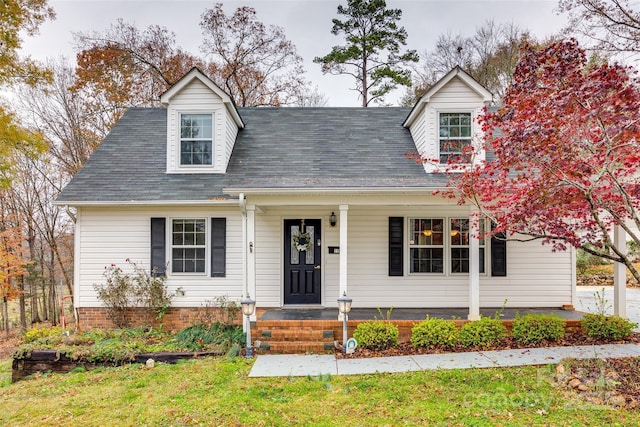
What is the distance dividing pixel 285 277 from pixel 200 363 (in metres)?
2.92

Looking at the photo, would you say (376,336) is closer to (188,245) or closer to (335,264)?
(335,264)

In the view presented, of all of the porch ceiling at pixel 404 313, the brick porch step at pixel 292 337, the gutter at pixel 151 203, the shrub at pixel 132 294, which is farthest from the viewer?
the shrub at pixel 132 294

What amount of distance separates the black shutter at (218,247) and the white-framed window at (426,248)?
4.29 meters

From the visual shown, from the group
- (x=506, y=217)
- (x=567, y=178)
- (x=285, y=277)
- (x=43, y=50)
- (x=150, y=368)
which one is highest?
(x=43, y=50)

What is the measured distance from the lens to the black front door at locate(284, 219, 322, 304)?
28.2ft

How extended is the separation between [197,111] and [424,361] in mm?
7489

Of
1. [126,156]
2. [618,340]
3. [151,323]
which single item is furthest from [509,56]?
[151,323]

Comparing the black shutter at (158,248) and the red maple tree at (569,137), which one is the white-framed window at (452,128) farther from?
the black shutter at (158,248)

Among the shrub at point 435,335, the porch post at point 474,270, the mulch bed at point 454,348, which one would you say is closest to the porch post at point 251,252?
the mulch bed at point 454,348

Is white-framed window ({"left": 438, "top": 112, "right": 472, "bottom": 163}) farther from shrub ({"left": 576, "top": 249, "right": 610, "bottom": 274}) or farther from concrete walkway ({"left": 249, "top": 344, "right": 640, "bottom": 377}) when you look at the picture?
shrub ({"left": 576, "top": 249, "right": 610, "bottom": 274})

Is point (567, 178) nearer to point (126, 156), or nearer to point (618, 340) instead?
point (618, 340)

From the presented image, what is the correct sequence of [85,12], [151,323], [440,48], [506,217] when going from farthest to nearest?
[440,48]
[85,12]
[151,323]
[506,217]

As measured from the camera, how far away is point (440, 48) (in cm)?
1911

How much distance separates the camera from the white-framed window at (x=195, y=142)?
9094 mm
